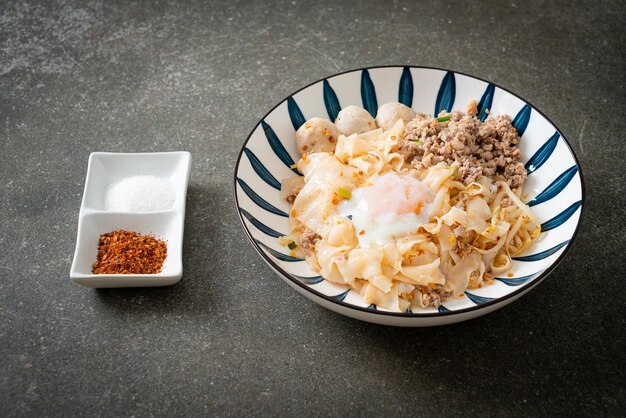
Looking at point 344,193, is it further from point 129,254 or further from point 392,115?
point 129,254

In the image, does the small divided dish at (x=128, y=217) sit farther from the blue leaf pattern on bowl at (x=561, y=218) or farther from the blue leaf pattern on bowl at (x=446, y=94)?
the blue leaf pattern on bowl at (x=561, y=218)

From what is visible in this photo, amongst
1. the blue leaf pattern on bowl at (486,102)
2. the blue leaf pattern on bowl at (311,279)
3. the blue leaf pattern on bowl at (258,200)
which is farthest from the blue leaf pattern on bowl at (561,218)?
the blue leaf pattern on bowl at (258,200)

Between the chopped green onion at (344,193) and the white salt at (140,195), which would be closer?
the chopped green onion at (344,193)

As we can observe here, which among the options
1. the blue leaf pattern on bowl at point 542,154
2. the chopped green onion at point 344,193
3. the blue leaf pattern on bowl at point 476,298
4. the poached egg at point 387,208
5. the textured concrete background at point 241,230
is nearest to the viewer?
the blue leaf pattern on bowl at point 476,298

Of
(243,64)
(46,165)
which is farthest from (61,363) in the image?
(243,64)

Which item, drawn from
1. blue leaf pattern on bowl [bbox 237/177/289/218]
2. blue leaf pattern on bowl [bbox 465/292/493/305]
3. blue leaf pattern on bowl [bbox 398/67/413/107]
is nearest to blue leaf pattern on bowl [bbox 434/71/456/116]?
blue leaf pattern on bowl [bbox 398/67/413/107]
